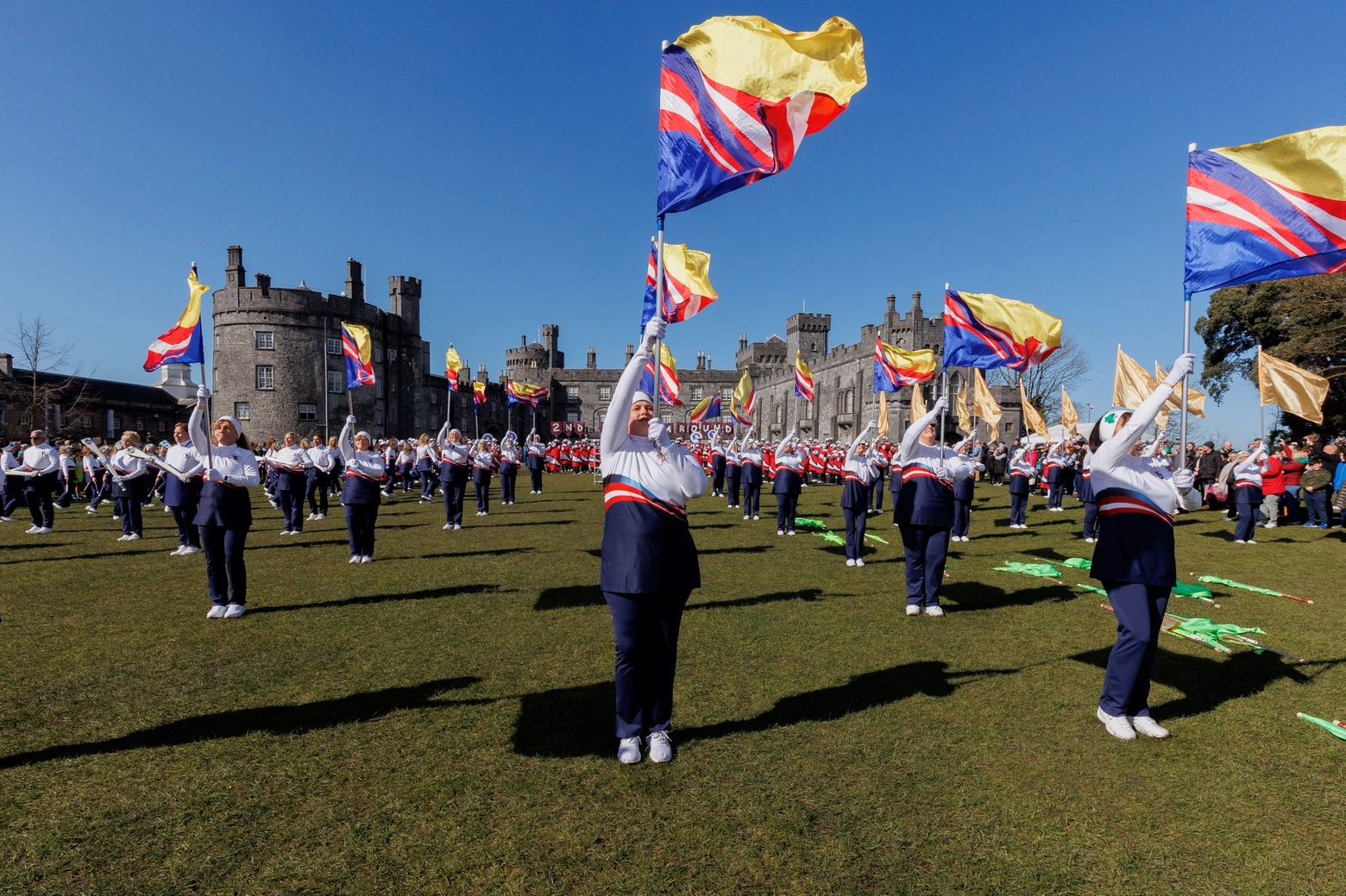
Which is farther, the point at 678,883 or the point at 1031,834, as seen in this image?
the point at 1031,834


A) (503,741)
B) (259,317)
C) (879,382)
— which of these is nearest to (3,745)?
(503,741)

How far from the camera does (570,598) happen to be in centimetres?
910

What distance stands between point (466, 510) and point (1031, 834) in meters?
19.3

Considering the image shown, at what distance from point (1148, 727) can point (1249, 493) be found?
13.5 m

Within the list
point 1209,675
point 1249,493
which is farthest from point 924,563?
point 1249,493

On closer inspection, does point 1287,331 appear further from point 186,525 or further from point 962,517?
point 186,525

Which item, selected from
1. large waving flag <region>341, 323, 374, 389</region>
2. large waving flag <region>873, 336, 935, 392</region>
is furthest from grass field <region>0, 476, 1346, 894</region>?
large waving flag <region>341, 323, 374, 389</region>

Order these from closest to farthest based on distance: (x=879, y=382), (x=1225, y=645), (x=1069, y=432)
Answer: (x=1225, y=645), (x=879, y=382), (x=1069, y=432)

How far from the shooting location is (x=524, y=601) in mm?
8797

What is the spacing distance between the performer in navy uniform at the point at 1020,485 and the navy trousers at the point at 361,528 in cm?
1419

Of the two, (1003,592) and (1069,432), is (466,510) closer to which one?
(1003,592)

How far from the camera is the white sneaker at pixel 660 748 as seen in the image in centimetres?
448

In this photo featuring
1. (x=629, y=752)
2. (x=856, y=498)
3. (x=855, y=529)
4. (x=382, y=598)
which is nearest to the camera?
(x=629, y=752)

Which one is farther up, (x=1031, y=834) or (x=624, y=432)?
(x=624, y=432)
